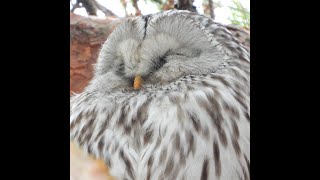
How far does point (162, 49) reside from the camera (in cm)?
102

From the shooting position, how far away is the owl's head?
3.34 ft

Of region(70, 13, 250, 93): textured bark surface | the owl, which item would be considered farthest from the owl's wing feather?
region(70, 13, 250, 93): textured bark surface

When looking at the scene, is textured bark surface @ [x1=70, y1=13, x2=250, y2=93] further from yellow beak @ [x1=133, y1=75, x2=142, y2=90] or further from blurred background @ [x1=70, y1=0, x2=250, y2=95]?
yellow beak @ [x1=133, y1=75, x2=142, y2=90]

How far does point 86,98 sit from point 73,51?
400 millimetres

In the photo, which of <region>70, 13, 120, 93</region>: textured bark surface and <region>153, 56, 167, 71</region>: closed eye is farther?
<region>70, 13, 120, 93</region>: textured bark surface

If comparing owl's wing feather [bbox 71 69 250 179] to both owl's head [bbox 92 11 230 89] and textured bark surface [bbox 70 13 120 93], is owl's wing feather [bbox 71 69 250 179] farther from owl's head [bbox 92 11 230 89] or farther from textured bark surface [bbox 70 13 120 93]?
textured bark surface [bbox 70 13 120 93]

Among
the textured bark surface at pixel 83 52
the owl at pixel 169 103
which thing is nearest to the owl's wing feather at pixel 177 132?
the owl at pixel 169 103

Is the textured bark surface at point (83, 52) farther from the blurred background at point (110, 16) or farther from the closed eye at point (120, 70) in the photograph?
the closed eye at point (120, 70)

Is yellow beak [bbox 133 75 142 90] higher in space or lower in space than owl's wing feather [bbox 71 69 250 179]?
higher

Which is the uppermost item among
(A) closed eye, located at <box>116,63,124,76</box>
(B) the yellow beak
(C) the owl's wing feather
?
(A) closed eye, located at <box>116,63,124,76</box>
